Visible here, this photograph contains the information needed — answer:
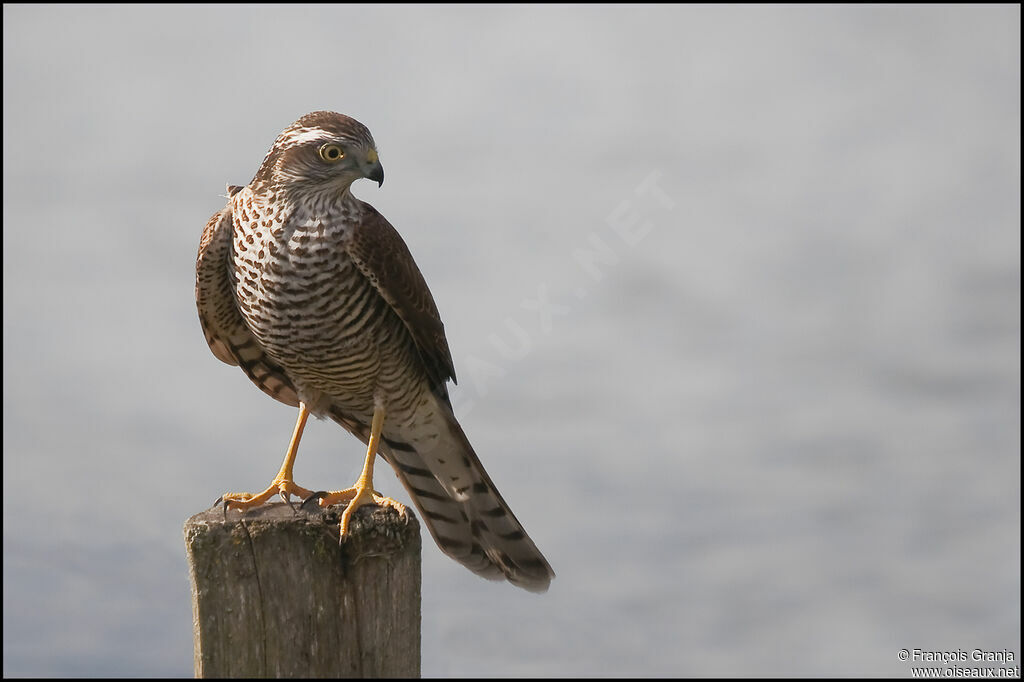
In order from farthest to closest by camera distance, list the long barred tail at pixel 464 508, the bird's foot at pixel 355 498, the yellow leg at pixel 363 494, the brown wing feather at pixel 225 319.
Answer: the long barred tail at pixel 464 508 < the brown wing feather at pixel 225 319 < the bird's foot at pixel 355 498 < the yellow leg at pixel 363 494

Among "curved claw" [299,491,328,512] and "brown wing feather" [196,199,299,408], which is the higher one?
"brown wing feather" [196,199,299,408]

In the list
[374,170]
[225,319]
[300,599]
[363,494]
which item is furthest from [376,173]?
[300,599]

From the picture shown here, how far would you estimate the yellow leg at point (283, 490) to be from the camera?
4283 millimetres

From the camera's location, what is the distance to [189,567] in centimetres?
364

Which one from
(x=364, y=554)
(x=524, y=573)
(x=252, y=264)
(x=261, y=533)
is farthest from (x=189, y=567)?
(x=524, y=573)

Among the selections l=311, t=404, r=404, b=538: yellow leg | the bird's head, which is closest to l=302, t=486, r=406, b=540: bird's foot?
l=311, t=404, r=404, b=538: yellow leg

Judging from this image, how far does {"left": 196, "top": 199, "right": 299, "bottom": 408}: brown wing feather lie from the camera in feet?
16.4

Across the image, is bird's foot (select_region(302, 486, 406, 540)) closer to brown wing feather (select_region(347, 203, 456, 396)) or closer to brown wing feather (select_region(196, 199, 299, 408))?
brown wing feather (select_region(347, 203, 456, 396))

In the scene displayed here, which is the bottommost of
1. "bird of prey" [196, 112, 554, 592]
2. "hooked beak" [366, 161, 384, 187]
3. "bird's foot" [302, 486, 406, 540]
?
"bird's foot" [302, 486, 406, 540]

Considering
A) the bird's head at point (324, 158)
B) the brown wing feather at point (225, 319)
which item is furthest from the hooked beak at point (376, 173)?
the brown wing feather at point (225, 319)

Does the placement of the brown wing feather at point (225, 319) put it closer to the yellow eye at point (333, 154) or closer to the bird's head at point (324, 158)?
the bird's head at point (324, 158)

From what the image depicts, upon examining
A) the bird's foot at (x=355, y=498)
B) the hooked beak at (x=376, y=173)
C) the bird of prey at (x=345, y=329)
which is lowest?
the bird's foot at (x=355, y=498)

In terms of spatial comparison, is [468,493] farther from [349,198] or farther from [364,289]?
[349,198]

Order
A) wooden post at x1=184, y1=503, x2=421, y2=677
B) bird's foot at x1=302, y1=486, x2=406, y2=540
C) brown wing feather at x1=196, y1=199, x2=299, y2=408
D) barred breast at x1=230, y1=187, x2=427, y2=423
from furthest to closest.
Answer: brown wing feather at x1=196, y1=199, x2=299, y2=408 < barred breast at x1=230, y1=187, x2=427, y2=423 < bird's foot at x1=302, y1=486, x2=406, y2=540 < wooden post at x1=184, y1=503, x2=421, y2=677
